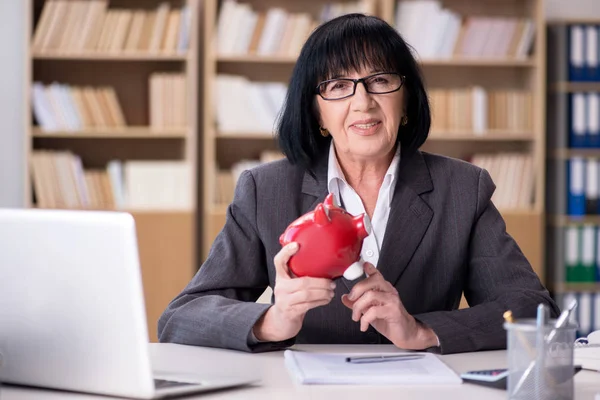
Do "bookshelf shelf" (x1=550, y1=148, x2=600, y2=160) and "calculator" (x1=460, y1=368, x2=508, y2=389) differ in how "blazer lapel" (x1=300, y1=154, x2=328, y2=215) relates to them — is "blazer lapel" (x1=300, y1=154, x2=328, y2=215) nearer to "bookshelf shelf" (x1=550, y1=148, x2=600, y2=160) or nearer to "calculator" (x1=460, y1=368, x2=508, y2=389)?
"calculator" (x1=460, y1=368, x2=508, y2=389)

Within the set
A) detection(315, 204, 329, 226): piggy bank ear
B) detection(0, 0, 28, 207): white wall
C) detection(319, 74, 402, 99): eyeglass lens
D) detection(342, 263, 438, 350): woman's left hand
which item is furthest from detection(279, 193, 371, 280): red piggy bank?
detection(0, 0, 28, 207): white wall

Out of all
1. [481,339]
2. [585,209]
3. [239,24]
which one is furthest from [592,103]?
[481,339]

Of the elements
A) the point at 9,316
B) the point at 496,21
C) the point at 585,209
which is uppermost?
the point at 496,21

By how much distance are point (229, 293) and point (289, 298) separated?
43 centimetres

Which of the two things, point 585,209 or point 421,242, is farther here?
point 585,209

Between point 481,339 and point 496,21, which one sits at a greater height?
point 496,21

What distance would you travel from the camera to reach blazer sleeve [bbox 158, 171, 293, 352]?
5.23 feet

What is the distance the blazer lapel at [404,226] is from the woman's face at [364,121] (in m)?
0.10

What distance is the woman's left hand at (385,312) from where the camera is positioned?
146cm

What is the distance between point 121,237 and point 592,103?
12.9 ft

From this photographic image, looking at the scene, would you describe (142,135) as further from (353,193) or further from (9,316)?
(9,316)

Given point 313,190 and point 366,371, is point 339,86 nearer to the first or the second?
point 313,190

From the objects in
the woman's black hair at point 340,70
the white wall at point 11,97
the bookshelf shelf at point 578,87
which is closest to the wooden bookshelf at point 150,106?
→ the white wall at point 11,97

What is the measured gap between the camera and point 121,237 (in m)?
1.04
